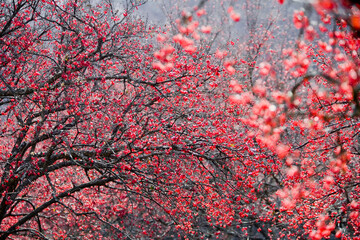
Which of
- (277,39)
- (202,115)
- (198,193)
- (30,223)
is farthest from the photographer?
(277,39)

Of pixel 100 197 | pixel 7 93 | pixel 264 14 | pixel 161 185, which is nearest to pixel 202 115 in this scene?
pixel 161 185

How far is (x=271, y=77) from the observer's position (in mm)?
22781

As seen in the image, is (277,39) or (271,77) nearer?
(271,77)

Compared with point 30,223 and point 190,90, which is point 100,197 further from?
point 190,90

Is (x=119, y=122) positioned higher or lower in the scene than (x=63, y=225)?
lower

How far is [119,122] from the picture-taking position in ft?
26.2

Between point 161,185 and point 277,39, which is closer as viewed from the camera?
point 161,185

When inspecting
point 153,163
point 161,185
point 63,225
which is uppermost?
point 63,225

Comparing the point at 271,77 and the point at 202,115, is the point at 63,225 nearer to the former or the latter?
the point at 202,115

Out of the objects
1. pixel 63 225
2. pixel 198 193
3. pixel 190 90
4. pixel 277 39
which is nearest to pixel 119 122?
pixel 190 90

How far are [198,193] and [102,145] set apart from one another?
3.12 metres

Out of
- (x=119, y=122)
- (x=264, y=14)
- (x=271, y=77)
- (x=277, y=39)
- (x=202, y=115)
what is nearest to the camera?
(x=119, y=122)

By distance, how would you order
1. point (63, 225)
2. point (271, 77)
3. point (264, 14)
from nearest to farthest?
point (63, 225) → point (271, 77) → point (264, 14)

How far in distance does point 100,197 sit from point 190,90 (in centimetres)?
1026
